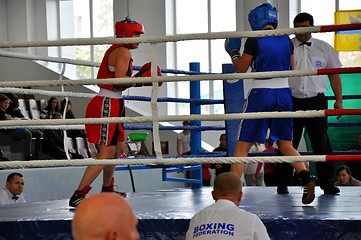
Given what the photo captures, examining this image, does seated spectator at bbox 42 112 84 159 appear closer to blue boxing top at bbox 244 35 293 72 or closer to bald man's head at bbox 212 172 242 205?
blue boxing top at bbox 244 35 293 72

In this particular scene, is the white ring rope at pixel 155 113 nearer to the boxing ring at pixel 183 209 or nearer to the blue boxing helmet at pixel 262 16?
the boxing ring at pixel 183 209

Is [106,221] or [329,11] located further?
[329,11]

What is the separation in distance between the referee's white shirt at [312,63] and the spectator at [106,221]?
3557 millimetres

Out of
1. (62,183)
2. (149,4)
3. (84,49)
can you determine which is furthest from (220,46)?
(62,183)

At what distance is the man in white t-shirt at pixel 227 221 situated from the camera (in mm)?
3092

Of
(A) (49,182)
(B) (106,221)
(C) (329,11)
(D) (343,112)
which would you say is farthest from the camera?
(C) (329,11)

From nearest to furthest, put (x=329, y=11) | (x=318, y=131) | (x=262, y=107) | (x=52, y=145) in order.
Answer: (x=262, y=107)
(x=318, y=131)
(x=52, y=145)
(x=329, y=11)

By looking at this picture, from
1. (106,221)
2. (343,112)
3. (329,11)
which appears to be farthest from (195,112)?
(329,11)

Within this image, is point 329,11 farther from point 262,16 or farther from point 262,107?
point 262,107

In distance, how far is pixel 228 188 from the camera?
Result: 10.8 ft

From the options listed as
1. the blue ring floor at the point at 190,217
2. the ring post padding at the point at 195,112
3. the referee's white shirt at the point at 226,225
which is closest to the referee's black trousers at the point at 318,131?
the blue ring floor at the point at 190,217

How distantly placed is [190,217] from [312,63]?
5.17 feet

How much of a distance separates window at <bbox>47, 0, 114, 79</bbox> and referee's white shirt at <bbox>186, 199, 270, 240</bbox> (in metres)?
12.2

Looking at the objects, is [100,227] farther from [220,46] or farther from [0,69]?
[0,69]
